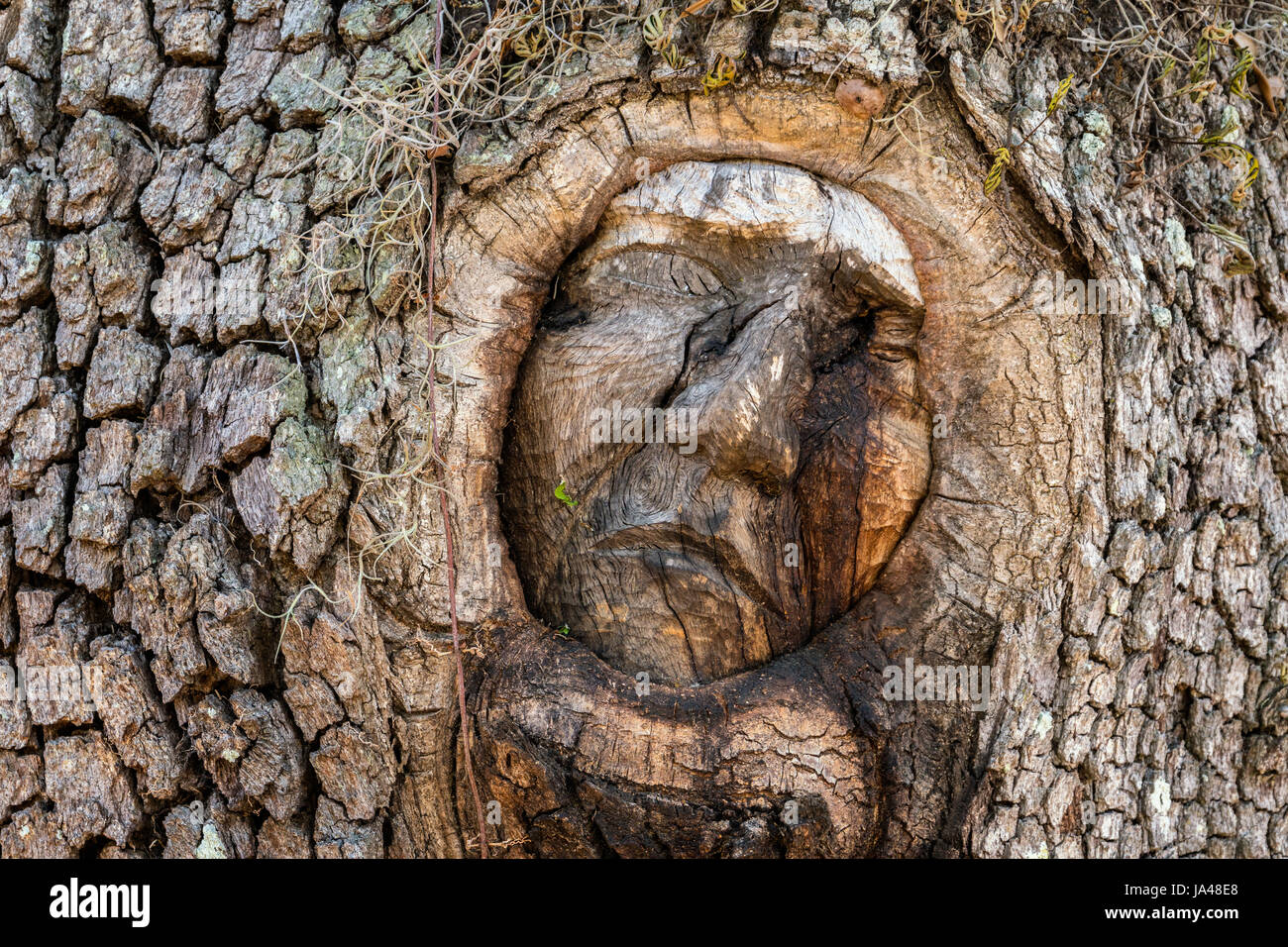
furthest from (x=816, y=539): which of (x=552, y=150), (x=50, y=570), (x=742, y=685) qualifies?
(x=50, y=570)

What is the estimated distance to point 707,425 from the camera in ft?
6.79

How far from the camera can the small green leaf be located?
220cm

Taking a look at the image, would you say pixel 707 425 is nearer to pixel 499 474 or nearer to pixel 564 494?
pixel 564 494

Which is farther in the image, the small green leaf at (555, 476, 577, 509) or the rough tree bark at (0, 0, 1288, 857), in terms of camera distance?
the small green leaf at (555, 476, 577, 509)

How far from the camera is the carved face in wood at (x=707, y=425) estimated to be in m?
2.11

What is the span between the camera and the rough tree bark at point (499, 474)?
6.71 feet

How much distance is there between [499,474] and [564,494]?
6.9 inches

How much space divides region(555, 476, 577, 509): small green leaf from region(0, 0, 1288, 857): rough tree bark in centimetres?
4

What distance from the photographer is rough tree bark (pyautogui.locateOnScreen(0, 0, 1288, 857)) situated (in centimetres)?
204

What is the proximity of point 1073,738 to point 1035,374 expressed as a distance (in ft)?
2.86

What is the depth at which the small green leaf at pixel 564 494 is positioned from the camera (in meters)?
2.20

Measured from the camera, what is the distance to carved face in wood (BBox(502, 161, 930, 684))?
2.11 m

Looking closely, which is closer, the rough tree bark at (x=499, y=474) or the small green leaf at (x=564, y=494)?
the rough tree bark at (x=499, y=474)

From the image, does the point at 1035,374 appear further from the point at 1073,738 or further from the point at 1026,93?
the point at 1073,738
